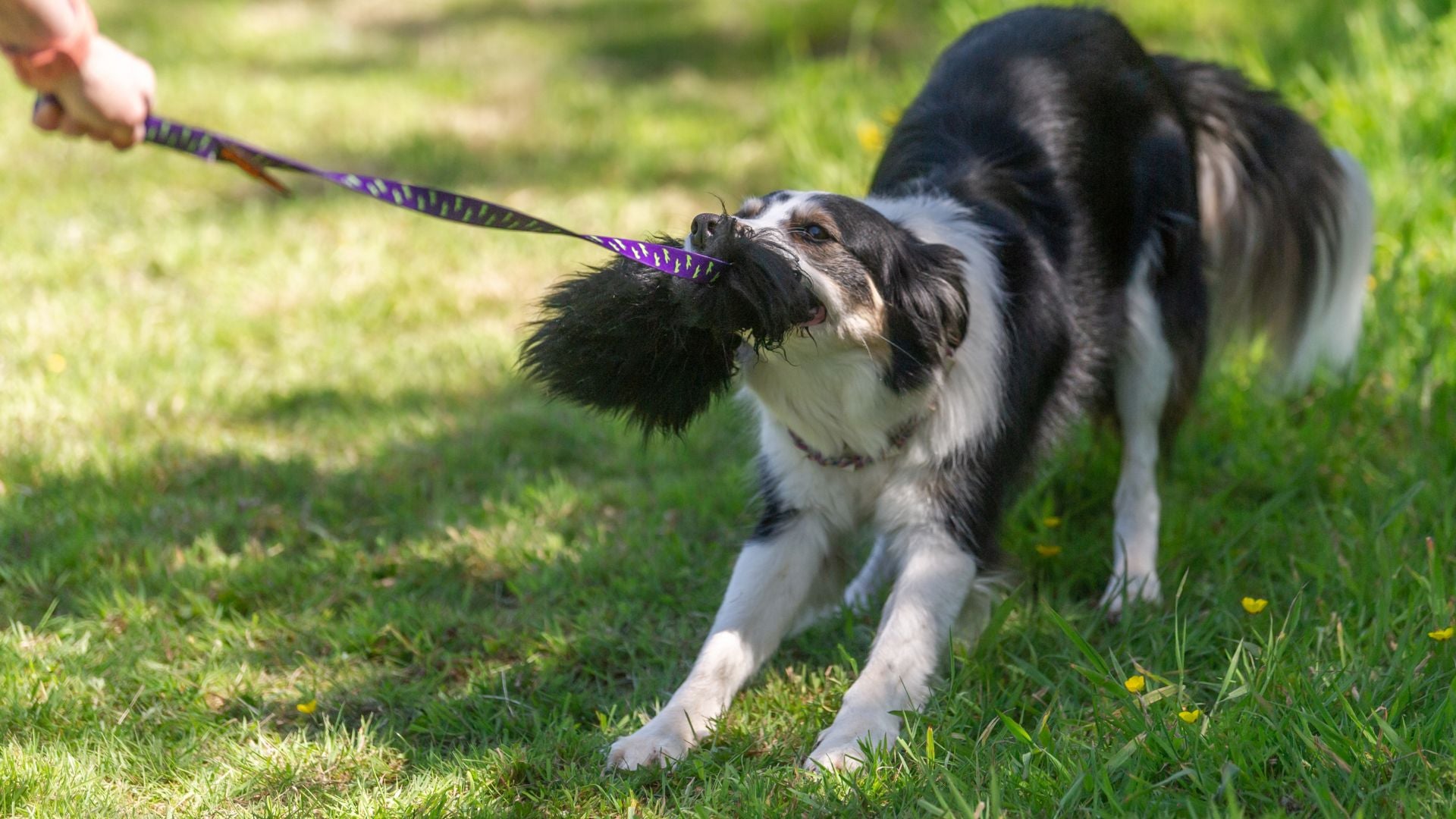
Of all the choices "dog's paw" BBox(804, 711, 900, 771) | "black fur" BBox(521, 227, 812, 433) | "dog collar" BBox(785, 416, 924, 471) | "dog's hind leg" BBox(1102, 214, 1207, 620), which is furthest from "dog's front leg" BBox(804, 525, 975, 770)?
"dog's hind leg" BBox(1102, 214, 1207, 620)

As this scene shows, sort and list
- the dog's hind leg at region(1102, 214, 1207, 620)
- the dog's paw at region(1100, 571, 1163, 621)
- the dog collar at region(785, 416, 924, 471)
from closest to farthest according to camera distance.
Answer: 1. the dog collar at region(785, 416, 924, 471)
2. the dog's paw at region(1100, 571, 1163, 621)
3. the dog's hind leg at region(1102, 214, 1207, 620)

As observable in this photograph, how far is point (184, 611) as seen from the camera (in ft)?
9.52

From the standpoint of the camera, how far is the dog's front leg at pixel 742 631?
236 cm

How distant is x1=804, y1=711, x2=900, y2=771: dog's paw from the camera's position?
2244 millimetres

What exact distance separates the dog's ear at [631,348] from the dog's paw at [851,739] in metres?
0.60

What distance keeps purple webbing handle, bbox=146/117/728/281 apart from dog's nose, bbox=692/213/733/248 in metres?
0.03

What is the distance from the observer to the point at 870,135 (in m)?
4.93

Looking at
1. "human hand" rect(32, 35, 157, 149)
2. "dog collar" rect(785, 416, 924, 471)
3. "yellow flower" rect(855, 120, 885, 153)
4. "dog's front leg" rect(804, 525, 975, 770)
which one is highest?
"human hand" rect(32, 35, 157, 149)

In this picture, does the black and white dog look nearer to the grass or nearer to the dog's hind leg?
the dog's hind leg

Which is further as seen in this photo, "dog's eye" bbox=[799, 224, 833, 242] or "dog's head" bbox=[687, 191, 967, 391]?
"dog's eye" bbox=[799, 224, 833, 242]

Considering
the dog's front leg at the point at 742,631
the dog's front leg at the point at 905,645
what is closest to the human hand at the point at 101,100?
the dog's front leg at the point at 742,631

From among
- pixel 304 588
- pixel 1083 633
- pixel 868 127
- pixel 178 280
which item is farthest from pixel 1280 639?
pixel 178 280

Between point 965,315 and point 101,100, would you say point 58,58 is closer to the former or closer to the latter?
point 101,100

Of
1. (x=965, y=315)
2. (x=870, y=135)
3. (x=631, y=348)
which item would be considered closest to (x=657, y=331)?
(x=631, y=348)
